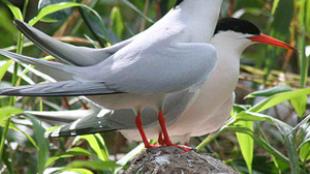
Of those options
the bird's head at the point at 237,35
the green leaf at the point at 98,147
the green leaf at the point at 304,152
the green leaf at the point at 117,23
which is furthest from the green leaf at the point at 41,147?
the green leaf at the point at 117,23

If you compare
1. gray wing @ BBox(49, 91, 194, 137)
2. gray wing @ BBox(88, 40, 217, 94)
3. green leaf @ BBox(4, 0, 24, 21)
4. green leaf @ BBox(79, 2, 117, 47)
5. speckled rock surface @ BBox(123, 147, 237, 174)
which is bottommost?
speckled rock surface @ BBox(123, 147, 237, 174)

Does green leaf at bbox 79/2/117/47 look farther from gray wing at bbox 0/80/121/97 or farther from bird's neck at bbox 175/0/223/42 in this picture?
gray wing at bbox 0/80/121/97

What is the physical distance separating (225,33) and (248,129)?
616 millimetres

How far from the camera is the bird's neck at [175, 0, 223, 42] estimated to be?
12.9 feet

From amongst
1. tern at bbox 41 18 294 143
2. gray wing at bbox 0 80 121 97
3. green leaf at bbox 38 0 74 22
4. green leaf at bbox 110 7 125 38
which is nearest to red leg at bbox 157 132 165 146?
tern at bbox 41 18 294 143

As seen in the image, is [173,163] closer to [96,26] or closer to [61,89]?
[61,89]

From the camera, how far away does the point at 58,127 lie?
166 inches

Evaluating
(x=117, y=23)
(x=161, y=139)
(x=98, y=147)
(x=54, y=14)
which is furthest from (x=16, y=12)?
(x=117, y=23)

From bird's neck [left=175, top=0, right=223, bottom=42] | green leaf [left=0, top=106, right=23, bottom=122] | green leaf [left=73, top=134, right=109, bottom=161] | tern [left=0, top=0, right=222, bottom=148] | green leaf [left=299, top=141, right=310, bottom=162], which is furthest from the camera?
green leaf [left=73, top=134, right=109, bottom=161]

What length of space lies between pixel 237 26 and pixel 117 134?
109 cm

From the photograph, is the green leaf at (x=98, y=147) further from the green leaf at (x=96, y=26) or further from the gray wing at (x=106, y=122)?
the green leaf at (x=96, y=26)

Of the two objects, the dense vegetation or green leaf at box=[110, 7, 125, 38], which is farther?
green leaf at box=[110, 7, 125, 38]

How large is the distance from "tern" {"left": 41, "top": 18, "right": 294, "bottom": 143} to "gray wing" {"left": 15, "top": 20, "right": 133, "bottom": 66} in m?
0.31

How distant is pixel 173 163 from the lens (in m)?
3.75
